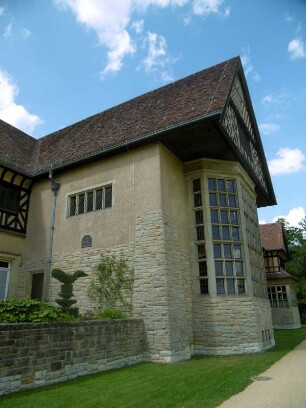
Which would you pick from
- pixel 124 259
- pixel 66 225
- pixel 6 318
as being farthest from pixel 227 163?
pixel 6 318

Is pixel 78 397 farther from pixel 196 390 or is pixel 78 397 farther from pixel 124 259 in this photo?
pixel 124 259

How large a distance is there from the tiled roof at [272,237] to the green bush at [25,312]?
2168 cm

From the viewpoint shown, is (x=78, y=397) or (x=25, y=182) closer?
(x=78, y=397)

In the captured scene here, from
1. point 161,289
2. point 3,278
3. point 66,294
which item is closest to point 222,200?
point 161,289

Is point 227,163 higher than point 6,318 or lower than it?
higher

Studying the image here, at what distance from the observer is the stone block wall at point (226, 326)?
10.1 metres

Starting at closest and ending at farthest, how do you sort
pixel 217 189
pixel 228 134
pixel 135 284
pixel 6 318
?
pixel 6 318
pixel 135 284
pixel 228 134
pixel 217 189

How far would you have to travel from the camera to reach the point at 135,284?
9.91m

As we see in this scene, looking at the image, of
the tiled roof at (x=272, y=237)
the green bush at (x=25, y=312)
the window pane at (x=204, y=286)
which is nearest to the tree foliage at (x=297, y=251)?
the tiled roof at (x=272, y=237)

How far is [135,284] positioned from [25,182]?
6.83 metres

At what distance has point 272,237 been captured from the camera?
1067 inches

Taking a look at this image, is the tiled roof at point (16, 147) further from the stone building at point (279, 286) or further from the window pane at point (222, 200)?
the stone building at point (279, 286)

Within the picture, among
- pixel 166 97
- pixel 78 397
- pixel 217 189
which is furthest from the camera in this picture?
pixel 166 97

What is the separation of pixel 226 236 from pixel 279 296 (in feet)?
52.8
